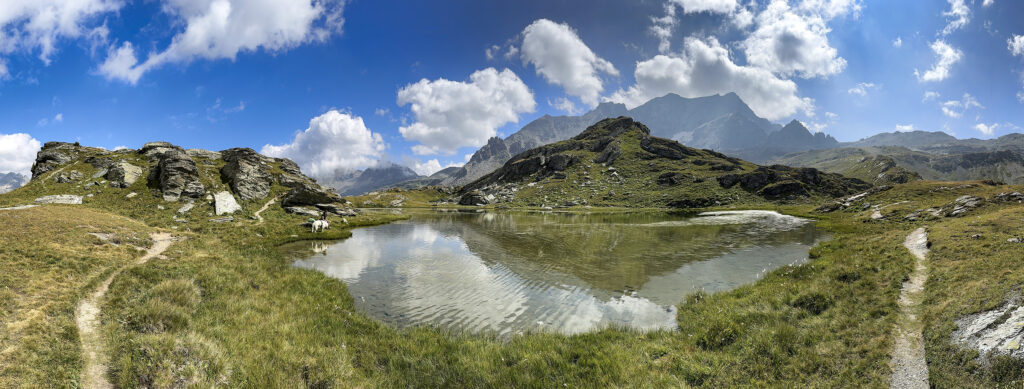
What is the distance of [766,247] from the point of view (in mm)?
33438

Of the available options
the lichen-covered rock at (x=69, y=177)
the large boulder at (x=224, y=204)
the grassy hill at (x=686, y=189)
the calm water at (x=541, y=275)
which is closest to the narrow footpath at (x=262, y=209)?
the large boulder at (x=224, y=204)

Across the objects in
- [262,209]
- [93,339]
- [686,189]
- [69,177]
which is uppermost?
[69,177]

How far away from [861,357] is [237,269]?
29.2 metres

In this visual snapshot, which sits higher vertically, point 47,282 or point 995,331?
point 47,282

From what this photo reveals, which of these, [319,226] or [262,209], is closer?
[319,226]

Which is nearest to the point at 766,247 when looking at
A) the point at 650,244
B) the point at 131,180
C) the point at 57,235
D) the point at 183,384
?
the point at 650,244

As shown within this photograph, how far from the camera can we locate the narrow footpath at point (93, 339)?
7.82 metres

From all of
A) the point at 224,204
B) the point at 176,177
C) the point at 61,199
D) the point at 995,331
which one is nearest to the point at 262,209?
the point at 224,204

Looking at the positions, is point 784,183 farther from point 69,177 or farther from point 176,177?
point 69,177

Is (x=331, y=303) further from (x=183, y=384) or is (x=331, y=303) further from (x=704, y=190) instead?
(x=704, y=190)

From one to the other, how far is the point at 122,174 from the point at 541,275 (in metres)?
57.2

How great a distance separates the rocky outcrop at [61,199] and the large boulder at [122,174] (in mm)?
5120

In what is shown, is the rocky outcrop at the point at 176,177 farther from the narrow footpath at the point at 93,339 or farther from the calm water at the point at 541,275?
the narrow footpath at the point at 93,339

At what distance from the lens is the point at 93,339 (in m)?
9.58
